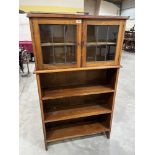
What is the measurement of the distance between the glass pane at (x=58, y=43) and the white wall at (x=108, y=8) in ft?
32.6

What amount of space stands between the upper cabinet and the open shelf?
3.15ft

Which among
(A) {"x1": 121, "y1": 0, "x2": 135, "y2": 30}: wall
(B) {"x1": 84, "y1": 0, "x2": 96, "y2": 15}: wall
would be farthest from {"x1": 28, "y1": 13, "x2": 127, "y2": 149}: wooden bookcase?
(B) {"x1": 84, "y1": 0, "x2": 96, "y2": 15}: wall

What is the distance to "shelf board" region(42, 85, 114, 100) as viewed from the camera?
5.23ft

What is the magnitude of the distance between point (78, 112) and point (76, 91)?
0.31 meters

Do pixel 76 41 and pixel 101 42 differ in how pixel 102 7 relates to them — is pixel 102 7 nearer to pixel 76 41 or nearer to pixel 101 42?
pixel 101 42

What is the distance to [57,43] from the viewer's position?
1.39 m

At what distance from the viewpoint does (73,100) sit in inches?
77.6

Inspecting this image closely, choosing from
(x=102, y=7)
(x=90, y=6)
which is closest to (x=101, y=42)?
(x=102, y=7)

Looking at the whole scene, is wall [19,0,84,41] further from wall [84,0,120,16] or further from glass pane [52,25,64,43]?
glass pane [52,25,64,43]

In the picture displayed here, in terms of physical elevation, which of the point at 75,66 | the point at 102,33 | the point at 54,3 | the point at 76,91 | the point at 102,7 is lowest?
the point at 76,91

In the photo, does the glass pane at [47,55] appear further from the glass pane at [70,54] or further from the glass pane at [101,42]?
the glass pane at [101,42]

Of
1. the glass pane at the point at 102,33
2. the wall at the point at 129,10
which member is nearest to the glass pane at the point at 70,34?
the glass pane at the point at 102,33
